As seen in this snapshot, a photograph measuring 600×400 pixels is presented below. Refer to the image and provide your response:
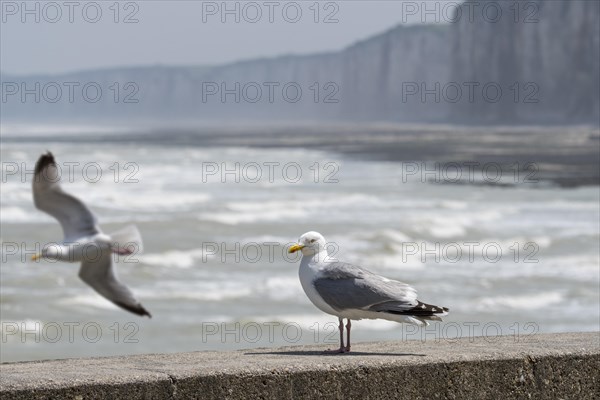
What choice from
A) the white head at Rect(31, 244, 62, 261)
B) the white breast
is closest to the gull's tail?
the white head at Rect(31, 244, 62, 261)

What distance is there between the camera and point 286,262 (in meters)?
18.8

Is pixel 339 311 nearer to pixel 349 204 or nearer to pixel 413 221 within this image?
pixel 413 221

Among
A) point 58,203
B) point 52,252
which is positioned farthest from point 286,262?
point 52,252

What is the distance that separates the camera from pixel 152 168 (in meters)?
57.2

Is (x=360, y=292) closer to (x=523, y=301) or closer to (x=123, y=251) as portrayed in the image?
(x=123, y=251)

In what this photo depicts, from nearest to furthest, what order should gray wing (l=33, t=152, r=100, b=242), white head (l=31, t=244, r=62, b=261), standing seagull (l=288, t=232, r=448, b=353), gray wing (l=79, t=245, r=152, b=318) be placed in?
white head (l=31, t=244, r=62, b=261) < gray wing (l=33, t=152, r=100, b=242) < gray wing (l=79, t=245, r=152, b=318) < standing seagull (l=288, t=232, r=448, b=353)

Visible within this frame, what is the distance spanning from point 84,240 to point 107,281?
354 millimetres

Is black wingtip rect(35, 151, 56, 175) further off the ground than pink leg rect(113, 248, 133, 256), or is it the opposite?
black wingtip rect(35, 151, 56, 175)

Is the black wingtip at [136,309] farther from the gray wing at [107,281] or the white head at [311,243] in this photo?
the white head at [311,243]

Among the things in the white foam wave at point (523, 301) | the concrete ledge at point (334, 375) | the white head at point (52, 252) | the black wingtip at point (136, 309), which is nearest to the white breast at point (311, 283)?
the concrete ledge at point (334, 375)

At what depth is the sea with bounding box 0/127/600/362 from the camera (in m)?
12.6

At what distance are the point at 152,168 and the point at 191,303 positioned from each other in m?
42.6

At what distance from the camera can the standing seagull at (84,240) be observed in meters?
4.67

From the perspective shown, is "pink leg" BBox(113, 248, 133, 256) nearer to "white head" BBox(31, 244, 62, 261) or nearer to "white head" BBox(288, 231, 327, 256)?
"white head" BBox(31, 244, 62, 261)
